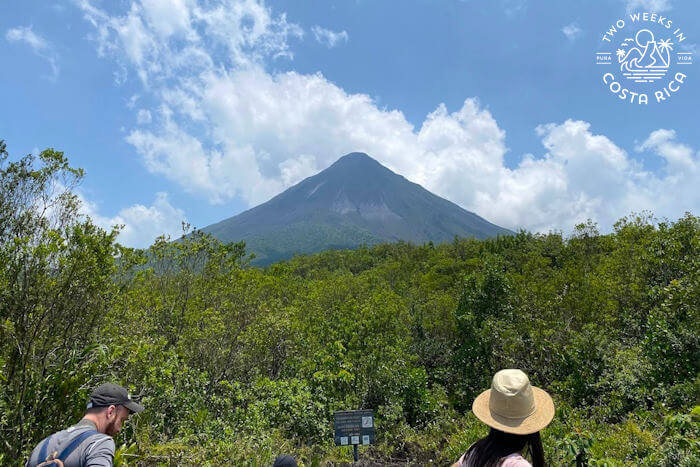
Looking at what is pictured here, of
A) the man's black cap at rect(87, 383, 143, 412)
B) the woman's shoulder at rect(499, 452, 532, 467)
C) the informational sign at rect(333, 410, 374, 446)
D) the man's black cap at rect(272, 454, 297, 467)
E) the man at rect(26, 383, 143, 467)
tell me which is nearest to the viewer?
the woman's shoulder at rect(499, 452, 532, 467)

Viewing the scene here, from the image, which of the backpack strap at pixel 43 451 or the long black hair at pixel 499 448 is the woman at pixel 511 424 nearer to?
the long black hair at pixel 499 448

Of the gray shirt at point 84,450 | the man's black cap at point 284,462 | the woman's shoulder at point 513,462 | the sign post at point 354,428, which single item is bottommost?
the sign post at point 354,428

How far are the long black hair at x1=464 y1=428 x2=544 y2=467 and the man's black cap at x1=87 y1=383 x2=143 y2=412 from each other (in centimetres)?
216

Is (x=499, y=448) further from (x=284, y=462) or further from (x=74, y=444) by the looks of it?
(x=74, y=444)

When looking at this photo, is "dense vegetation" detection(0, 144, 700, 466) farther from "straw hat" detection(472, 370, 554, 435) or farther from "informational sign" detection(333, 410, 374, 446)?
"straw hat" detection(472, 370, 554, 435)

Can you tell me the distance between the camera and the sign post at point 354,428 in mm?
7461

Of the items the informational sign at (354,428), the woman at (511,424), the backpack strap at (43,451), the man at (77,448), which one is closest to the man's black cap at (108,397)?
the man at (77,448)

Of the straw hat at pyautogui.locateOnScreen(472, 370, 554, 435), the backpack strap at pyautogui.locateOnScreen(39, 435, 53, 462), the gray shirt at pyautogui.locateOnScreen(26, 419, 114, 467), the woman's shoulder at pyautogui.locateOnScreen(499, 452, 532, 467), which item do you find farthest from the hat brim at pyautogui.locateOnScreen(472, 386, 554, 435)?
the backpack strap at pyautogui.locateOnScreen(39, 435, 53, 462)

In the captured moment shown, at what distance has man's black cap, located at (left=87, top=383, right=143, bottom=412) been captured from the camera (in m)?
2.56

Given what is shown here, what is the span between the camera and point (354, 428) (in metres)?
7.51

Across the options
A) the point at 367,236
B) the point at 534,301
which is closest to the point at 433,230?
the point at 367,236

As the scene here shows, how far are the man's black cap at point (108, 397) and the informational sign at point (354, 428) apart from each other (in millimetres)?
5548

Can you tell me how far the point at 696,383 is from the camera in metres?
6.79

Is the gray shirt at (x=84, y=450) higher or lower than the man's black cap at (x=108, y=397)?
lower
